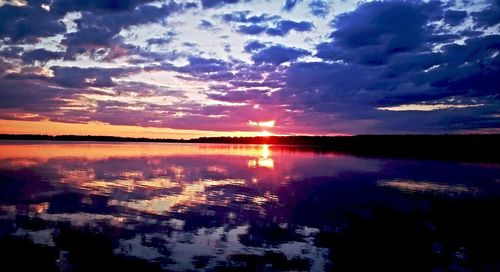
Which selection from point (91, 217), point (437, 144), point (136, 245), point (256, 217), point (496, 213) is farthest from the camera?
point (437, 144)

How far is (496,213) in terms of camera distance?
28.1 metres

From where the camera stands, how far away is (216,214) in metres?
25.7

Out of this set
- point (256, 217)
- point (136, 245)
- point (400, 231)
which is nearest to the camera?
point (136, 245)

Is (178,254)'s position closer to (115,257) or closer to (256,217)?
(115,257)

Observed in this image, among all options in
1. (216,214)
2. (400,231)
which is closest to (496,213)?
(400,231)

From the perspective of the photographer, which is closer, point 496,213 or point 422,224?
point 422,224

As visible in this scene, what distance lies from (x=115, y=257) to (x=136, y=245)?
1.92 metres

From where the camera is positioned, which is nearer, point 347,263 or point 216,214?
point 347,263

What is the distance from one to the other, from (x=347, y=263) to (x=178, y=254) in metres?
7.49

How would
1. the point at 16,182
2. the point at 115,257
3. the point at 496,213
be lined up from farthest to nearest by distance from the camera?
the point at 16,182 → the point at 496,213 → the point at 115,257

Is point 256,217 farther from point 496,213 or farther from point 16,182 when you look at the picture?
point 16,182

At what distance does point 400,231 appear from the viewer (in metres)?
21.7

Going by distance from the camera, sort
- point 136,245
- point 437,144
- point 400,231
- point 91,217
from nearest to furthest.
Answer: point 136,245 < point 400,231 < point 91,217 < point 437,144

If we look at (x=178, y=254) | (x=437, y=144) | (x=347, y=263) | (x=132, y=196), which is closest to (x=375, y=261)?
(x=347, y=263)
